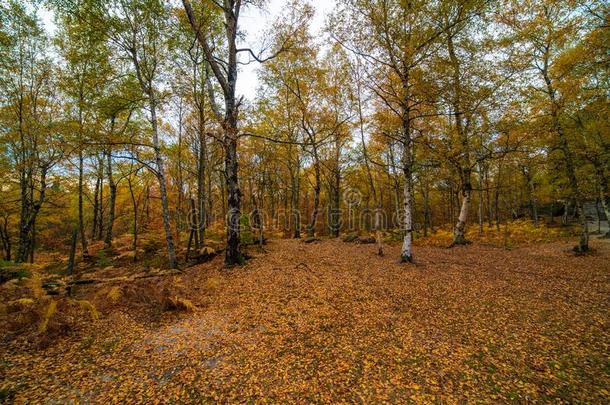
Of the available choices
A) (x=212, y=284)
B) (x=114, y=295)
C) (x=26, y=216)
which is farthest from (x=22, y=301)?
(x=26, y=216)

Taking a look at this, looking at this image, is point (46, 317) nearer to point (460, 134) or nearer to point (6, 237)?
point (6, 237)

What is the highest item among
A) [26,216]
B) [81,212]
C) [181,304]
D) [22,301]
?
[81,212]

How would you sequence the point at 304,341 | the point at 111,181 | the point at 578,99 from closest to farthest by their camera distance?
1. the point at 304,341
2. the point at 578,99
3. the point at 111,181

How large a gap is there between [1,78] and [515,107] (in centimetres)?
2238

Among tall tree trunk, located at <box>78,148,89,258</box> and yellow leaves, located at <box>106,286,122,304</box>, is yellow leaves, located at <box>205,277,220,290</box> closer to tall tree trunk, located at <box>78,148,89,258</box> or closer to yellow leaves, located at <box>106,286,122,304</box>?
yellow leaves, located at <box>106,286,122,304</box>

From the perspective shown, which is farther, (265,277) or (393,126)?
(393,126)

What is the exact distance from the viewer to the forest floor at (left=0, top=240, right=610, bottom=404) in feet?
9.70

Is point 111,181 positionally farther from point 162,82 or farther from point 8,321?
point 8,321

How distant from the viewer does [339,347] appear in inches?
151

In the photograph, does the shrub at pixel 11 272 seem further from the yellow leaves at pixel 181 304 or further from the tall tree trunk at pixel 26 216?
the yellow leaves at pixel 181 304

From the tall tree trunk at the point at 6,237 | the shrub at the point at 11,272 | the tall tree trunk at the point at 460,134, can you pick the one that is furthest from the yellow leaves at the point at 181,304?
the tall tree trunk at the point at 6,237

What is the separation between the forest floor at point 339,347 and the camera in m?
2.96

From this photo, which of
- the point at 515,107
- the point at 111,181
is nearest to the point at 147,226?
the point at 111,181

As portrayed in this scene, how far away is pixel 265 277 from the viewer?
25.0 feet
